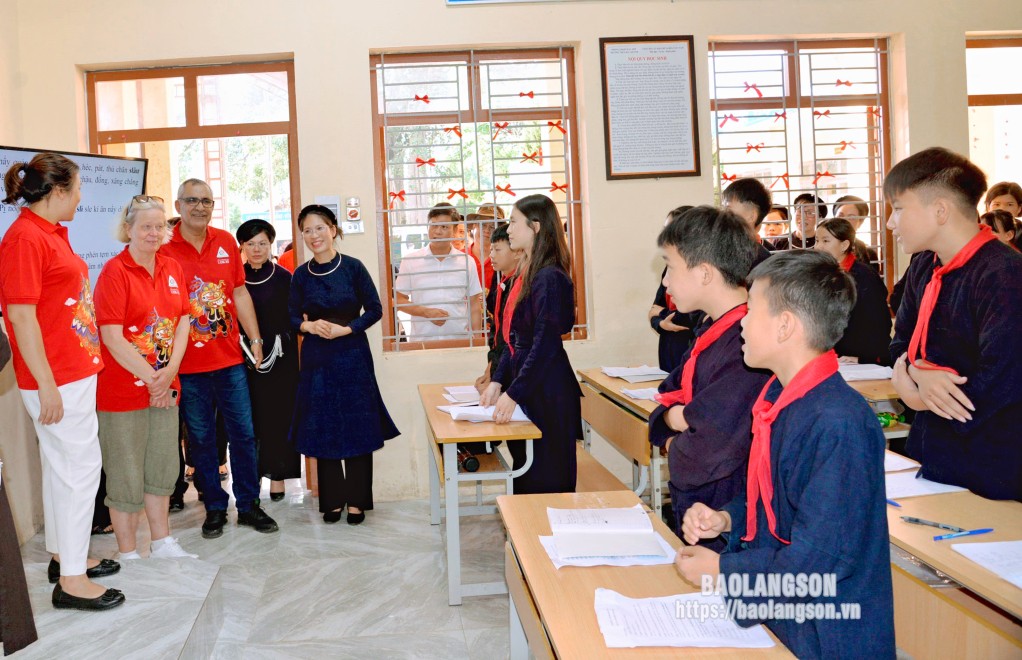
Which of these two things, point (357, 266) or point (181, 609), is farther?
point (357, 266)

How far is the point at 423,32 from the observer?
4938mm

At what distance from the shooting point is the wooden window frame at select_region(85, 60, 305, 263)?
5.04 meters

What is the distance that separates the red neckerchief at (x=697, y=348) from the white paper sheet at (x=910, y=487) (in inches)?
21.4

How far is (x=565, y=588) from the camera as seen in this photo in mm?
1601

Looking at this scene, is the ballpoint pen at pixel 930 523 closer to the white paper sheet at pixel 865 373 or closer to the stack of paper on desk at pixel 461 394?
the white paper sheet at pixel 865 373

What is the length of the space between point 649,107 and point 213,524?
347 cm

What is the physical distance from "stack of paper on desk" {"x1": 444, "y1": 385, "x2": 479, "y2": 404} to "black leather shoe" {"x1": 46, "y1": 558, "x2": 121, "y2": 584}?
1.55 meters

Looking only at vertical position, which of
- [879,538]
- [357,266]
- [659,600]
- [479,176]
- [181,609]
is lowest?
[181,609]

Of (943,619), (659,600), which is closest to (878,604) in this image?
(659,600)

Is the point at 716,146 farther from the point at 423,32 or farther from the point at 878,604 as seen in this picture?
the point at 878,604

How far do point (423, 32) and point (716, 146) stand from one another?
195 centimetres

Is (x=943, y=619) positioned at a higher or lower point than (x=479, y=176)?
Result: lower

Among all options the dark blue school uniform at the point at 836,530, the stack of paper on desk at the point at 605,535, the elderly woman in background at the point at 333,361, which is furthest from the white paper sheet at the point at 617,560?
the elderly woman in background at the point at 333,361

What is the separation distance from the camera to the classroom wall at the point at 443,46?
16.0ft
